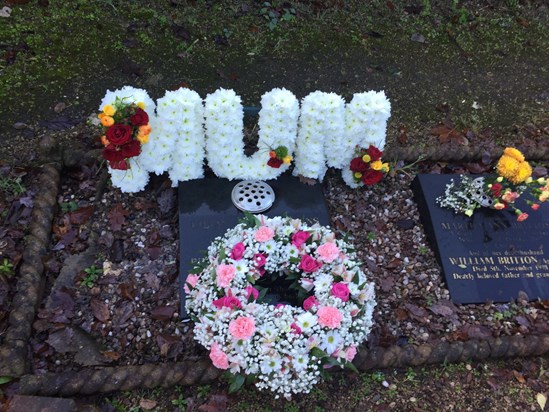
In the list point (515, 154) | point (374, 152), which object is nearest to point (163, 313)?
point (374, 152)

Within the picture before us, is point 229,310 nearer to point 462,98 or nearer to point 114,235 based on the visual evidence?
point 114,235

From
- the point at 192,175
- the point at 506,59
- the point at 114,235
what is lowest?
Result: the point at 114,235

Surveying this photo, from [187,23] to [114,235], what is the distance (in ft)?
9.59

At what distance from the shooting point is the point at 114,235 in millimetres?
3855

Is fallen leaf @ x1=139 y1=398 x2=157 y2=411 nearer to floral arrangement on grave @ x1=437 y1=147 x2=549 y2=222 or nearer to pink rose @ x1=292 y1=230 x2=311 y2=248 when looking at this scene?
pink rose @ x1=292 y1=230 x2=311 y2=248

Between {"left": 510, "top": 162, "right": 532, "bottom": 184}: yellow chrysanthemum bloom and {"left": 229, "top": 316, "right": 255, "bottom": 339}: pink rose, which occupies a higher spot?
{"left": 510, "top": 162, "right": 532, "bottom": 184}: yellow chrysanthemum bloom

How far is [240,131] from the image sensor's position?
3.81 meters

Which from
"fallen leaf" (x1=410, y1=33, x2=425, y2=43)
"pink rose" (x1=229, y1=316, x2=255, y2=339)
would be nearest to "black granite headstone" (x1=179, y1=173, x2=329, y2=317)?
"pink rose" (x1=229, y1=316, x2=255, y2=339)

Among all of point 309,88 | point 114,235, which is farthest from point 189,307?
point 309,88

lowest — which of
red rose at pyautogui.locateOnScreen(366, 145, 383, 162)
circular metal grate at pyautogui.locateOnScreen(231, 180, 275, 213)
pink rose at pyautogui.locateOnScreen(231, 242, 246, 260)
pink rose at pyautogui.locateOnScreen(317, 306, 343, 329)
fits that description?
pink rose at pyautogui.locateOnScreen(317, 306, 343, 329)

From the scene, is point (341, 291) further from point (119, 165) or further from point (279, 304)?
point (119, 165)

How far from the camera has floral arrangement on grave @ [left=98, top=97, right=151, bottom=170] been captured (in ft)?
11.1

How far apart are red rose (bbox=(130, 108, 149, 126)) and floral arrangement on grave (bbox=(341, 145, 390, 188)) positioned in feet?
5.55

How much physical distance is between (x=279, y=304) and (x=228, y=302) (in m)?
0.37
